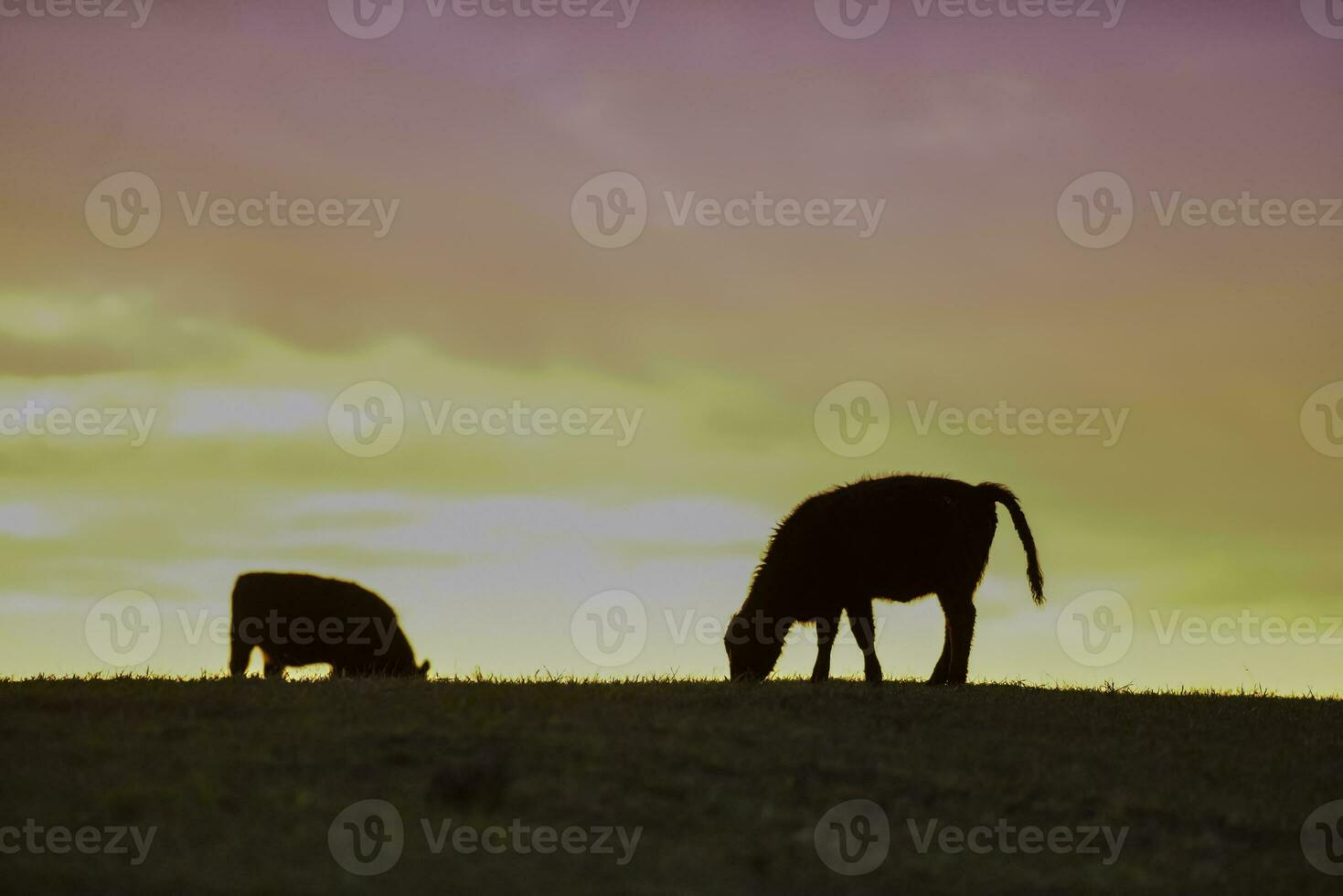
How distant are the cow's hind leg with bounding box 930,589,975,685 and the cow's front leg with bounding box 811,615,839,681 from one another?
1.40 metres

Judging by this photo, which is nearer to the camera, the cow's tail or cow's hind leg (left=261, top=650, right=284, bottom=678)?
the cow's tail

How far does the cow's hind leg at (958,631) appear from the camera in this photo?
61.5 feet

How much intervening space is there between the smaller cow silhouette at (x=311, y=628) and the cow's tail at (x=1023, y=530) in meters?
10.4

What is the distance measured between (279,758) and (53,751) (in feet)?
6.58

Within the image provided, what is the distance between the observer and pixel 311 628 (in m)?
25.5

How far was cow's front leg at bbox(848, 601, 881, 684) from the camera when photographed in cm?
1862

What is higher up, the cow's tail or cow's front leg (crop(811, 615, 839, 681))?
→ the cow's tail

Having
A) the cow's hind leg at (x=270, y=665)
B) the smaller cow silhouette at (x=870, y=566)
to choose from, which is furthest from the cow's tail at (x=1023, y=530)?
the cow's hind leg at (x=270, y=665)

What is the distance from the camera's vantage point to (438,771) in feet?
36.7

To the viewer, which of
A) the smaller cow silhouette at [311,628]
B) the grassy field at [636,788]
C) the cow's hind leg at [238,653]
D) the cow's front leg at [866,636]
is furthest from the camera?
the smaller cow silhouette at [311,628]

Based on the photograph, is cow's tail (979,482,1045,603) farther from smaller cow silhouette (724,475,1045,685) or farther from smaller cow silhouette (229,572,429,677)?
smaller cow silhouette (229,572,429,677)

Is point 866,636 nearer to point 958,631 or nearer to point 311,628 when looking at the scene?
A: point 958,631

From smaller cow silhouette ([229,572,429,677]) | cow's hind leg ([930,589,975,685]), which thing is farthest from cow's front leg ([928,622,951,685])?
smaller cow silhouette ([229,572,429,677])

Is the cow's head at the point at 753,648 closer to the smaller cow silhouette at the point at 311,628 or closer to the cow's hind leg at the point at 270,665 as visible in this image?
the smaller cow silhouette at the point at 311,628
